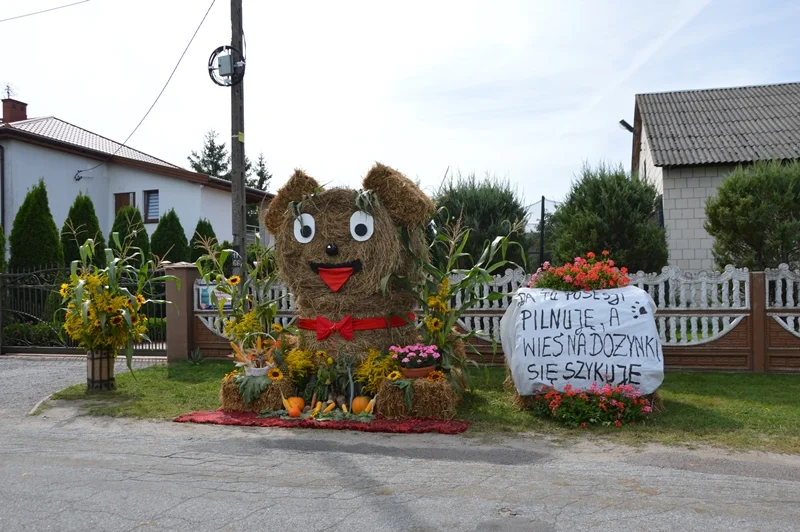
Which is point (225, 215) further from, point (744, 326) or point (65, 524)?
point (65, 524)

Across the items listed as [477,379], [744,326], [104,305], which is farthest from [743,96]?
[104,305]

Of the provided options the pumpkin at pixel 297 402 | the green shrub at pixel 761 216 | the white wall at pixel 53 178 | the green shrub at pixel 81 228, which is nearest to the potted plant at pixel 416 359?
the pumpkin at pixel 297 402

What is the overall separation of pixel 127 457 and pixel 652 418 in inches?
200

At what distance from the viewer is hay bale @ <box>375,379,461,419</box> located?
7.17 metres

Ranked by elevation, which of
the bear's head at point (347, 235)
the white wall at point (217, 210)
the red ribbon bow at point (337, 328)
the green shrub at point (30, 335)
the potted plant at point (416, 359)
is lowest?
the green shrub at point (30, 335)

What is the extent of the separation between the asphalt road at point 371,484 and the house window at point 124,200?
1784 cm

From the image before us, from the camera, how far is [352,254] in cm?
772

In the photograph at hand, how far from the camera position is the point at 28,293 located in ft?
45.1

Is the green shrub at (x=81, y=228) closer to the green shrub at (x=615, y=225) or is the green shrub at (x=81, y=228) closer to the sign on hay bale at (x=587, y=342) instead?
the green shrub at (x=615, y=225)

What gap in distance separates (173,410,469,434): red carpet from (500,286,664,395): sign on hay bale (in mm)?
1068

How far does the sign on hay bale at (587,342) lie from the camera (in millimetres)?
7230

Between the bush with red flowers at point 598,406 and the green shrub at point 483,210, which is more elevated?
the green shrub at point 483,210

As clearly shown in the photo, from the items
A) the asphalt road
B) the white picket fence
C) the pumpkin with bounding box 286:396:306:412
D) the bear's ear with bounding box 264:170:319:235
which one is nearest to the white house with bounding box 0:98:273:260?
the white picket fence

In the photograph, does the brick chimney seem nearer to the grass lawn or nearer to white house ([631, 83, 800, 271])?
the grass lawn
